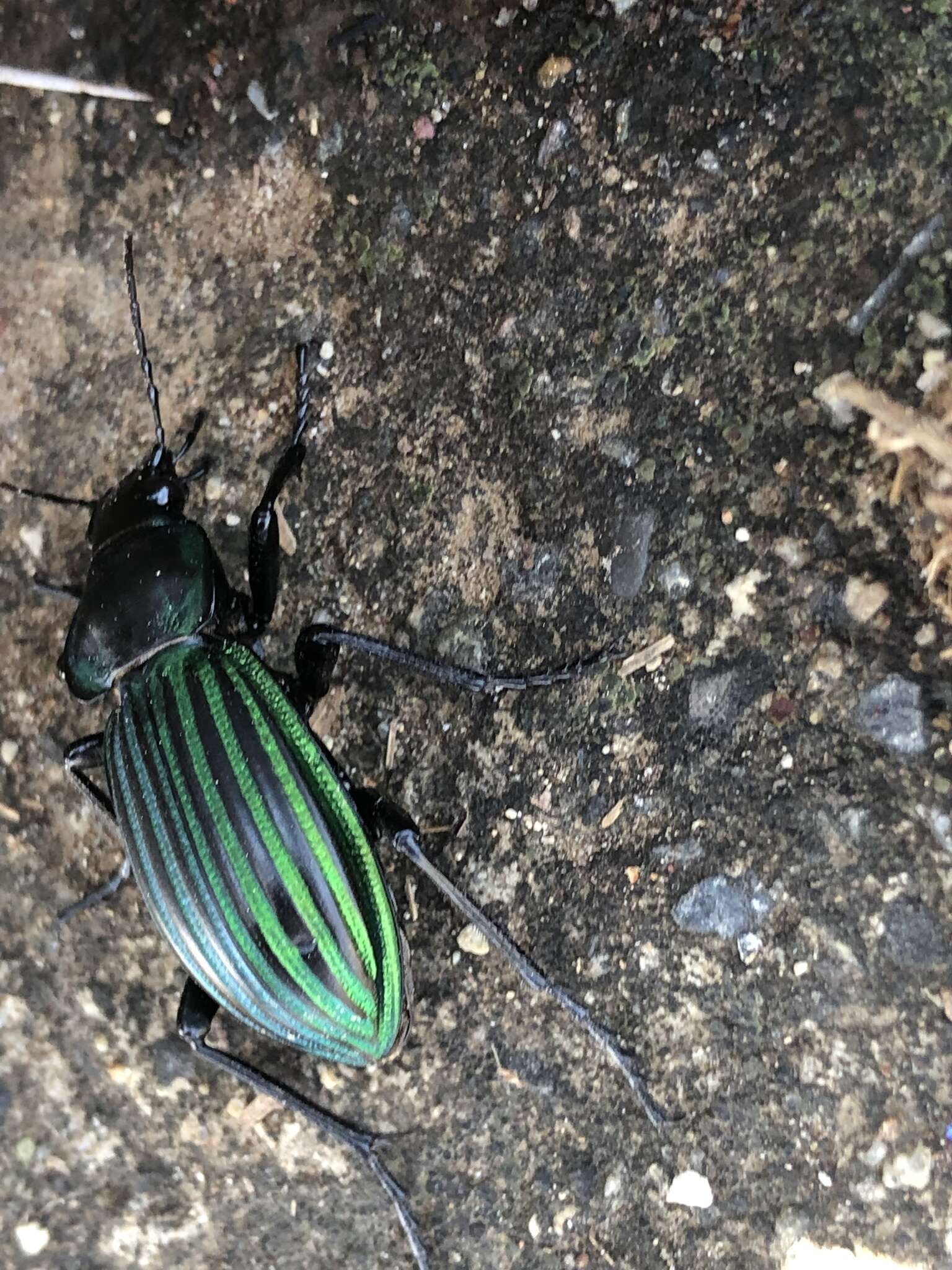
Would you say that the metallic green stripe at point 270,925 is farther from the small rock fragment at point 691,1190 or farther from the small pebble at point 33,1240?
the small pebble at point 33,1240

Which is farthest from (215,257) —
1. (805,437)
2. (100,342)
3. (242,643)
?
(805,437)

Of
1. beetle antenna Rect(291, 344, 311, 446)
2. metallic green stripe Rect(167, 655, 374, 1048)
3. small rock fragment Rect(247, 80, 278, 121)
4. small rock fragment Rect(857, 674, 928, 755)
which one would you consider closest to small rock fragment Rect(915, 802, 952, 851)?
small rock fragment Rect(857, 674, 928, 755)

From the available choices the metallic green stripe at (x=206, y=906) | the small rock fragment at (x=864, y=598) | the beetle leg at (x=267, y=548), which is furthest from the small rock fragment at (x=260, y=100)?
the small rock fragment at (x=864, y=598)

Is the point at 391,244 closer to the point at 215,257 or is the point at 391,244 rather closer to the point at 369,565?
the point at 215,257

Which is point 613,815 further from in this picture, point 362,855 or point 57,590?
point 57,590

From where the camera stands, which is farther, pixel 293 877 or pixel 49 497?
pixel 49 497

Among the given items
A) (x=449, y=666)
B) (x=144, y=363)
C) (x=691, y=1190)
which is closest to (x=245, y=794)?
(x=449, y=666)

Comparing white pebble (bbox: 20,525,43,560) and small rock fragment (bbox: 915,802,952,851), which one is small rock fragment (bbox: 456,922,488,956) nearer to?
small rock fragment (bbox: 915,802,952,851)
